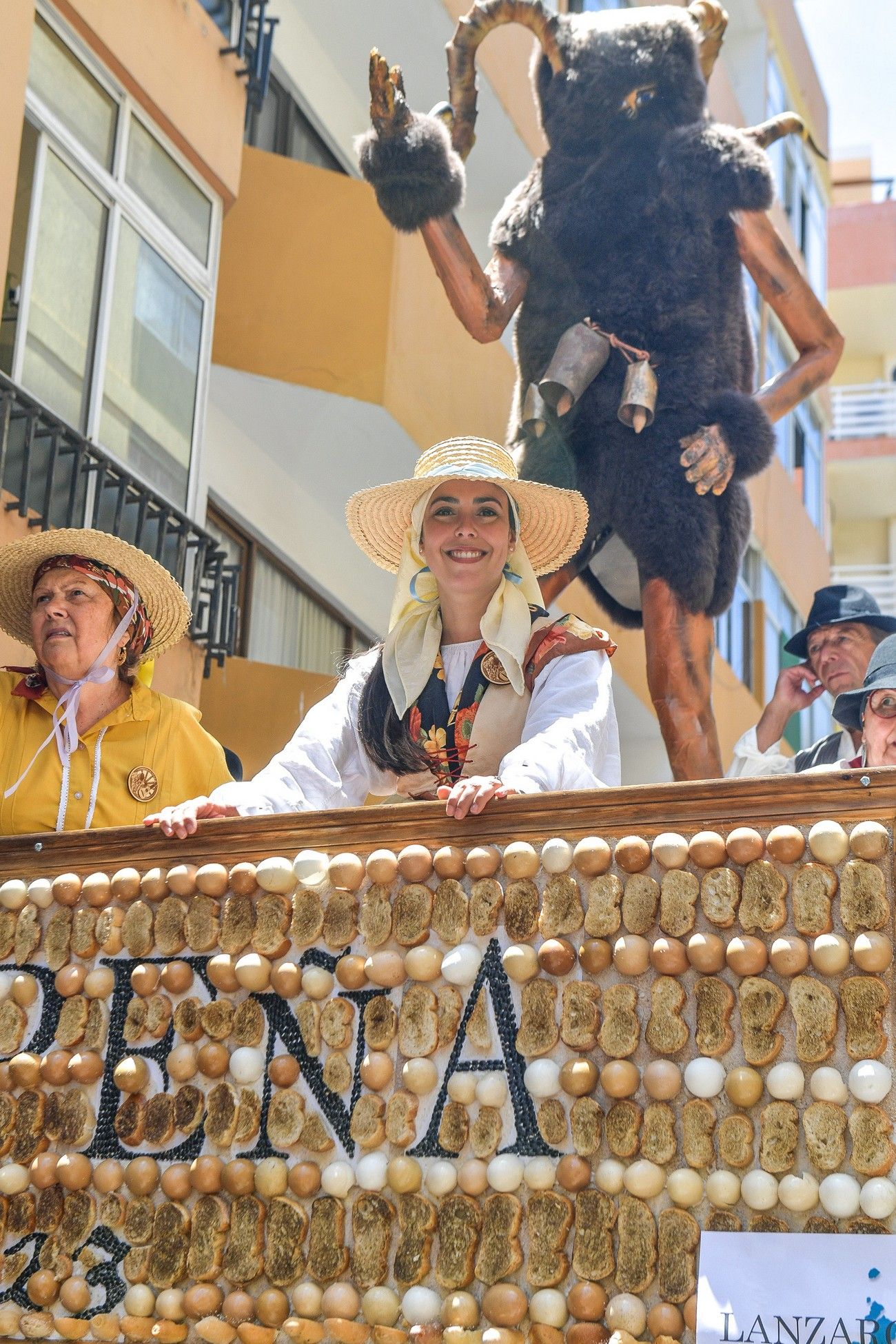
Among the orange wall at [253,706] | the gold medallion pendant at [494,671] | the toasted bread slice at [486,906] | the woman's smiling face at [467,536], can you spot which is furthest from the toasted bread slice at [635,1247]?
the orange wall at [253,706]

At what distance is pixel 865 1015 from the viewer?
249cm

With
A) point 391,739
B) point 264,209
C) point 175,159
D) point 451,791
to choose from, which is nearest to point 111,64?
point 175,159

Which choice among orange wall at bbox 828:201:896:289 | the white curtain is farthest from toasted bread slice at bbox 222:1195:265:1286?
orange wall at bbox 828:201:896:289

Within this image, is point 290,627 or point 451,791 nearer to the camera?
point 451,791

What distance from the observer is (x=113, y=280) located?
6613 mm

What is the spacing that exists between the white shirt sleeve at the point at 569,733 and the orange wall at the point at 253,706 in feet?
13.8

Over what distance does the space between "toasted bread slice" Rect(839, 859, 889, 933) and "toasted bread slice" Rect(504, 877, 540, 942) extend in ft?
1.59

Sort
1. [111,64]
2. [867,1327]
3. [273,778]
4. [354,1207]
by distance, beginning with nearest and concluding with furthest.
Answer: [867,1327] → [354,1207] → [273,778] → [111,64]

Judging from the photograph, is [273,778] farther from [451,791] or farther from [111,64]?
[111,64]

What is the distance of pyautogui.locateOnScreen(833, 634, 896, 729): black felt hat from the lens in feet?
11.8

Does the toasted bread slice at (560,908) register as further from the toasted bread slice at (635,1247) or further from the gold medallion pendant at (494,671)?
the gold medallion pendant at (494,671)

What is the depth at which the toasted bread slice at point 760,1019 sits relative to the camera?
252cm

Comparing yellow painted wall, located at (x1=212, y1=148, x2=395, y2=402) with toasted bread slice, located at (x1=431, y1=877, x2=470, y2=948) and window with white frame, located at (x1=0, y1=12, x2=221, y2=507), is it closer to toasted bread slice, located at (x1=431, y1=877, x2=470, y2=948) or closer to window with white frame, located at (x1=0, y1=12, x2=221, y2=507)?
window with white frame, located at (x1=0, y1=12, x2=221, y2=507)

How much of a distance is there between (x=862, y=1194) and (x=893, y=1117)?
0.37 feet
